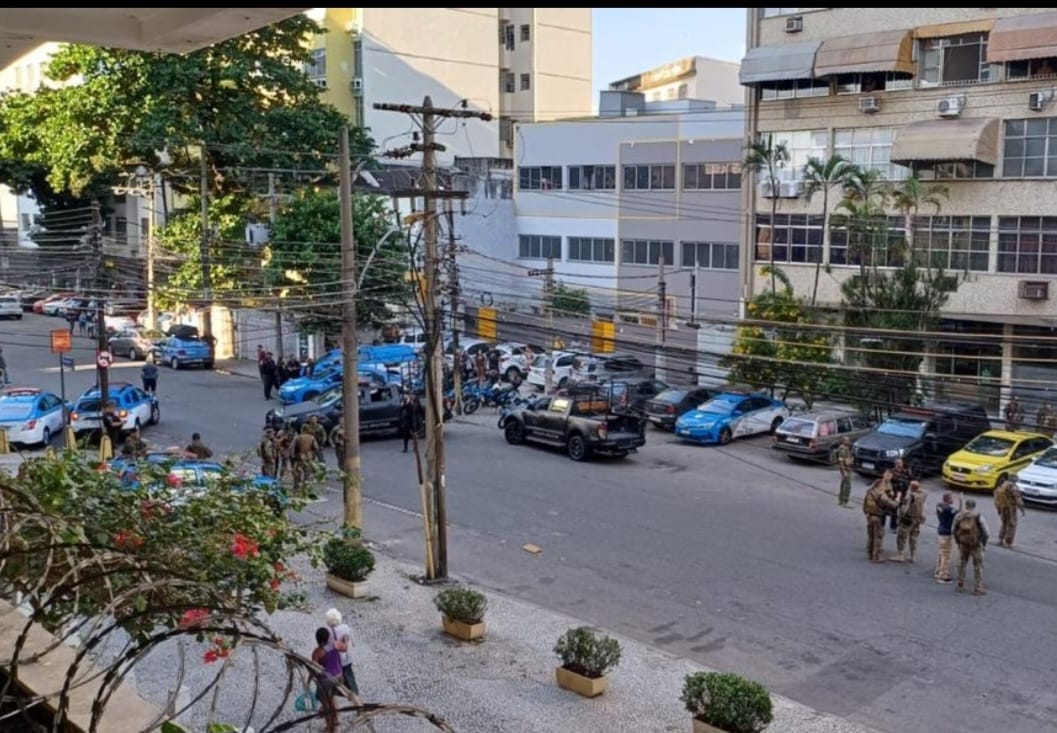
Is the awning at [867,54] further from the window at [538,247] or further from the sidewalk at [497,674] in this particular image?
the sidewalk at [497,674]

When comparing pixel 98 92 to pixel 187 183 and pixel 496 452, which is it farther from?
pixel 496 452

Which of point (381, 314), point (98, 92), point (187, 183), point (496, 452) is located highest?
point (98, 92)

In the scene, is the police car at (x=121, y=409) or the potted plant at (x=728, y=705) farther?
the police car at (x=121, y=409)

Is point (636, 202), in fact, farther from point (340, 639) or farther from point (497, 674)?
point (340, 639)

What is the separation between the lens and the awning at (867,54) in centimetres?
3047

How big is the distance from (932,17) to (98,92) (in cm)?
2604

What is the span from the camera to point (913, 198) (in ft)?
98.7

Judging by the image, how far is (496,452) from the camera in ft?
90.5

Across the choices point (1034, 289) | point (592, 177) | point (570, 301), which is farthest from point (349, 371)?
point (592, 177)

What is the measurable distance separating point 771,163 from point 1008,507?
665 inches

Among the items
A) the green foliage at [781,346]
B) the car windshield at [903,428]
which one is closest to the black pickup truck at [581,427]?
the green foliage at [781,346]

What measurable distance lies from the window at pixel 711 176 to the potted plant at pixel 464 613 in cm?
3072

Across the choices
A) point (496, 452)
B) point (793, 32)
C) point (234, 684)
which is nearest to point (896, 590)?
point (234, 684)

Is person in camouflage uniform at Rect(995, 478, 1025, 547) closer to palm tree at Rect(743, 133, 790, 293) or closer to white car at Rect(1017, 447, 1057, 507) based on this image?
white car at Rect(1017, 447, 1057, 507)
